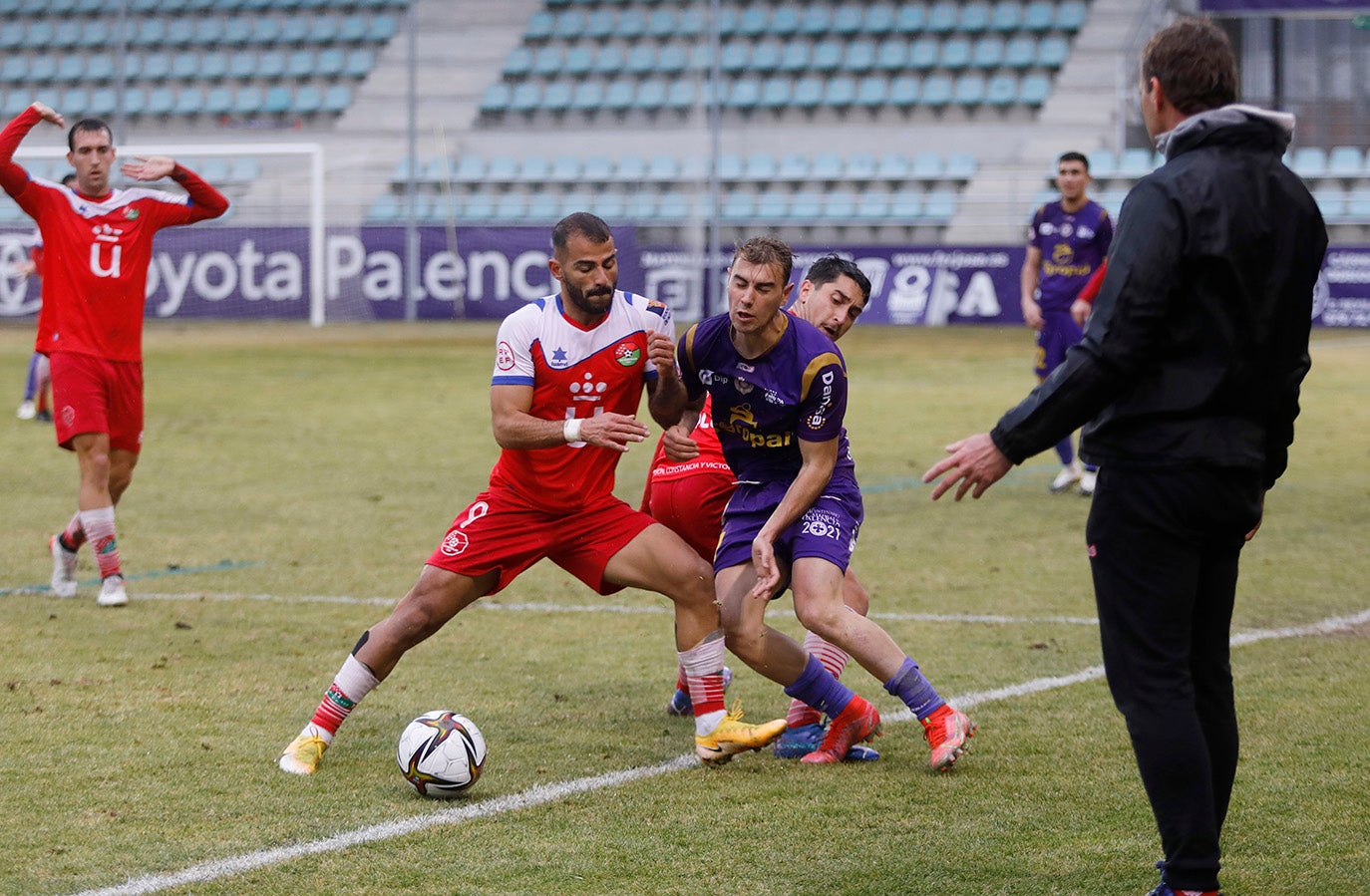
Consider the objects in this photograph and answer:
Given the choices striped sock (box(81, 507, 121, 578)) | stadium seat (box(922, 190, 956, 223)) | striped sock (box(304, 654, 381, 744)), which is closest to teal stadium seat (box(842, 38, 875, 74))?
stadium seat (box(922, 190, 956, 223))

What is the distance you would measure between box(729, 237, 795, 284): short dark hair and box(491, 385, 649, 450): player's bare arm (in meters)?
0.63

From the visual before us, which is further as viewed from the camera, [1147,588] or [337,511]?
[337,511]

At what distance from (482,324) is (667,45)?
9.37 meters

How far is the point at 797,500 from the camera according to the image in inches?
Answer: 212

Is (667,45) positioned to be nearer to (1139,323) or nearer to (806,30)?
(806,30)

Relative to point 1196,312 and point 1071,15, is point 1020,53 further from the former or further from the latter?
point 1196,312

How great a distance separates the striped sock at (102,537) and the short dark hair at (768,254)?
410 cm

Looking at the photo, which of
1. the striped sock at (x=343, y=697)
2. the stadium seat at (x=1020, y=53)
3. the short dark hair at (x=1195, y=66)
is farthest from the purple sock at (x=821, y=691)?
the stadium seat at (x=1020, y=53)

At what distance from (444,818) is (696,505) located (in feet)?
5.63

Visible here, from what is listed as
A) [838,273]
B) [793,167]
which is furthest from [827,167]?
[838,273]

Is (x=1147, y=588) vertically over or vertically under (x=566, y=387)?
under

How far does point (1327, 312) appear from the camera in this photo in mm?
26859

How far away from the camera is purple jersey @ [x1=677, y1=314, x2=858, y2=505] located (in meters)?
5.39

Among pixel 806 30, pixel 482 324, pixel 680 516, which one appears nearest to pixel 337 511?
pixel 680 516
